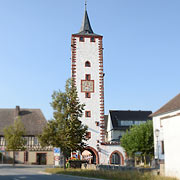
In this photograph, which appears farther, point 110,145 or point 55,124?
point 110,145

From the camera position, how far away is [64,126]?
2914cm

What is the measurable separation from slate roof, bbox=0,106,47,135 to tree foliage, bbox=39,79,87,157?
25.0 meters

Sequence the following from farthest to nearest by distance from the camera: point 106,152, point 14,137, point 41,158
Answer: point 41,158 < point 14,137 < point 106,152

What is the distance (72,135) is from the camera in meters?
29.0

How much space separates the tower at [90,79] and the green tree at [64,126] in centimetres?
1235

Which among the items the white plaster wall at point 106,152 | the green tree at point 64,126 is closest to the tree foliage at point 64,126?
the green tree at point 64,126

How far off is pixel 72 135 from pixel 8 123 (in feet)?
96.0

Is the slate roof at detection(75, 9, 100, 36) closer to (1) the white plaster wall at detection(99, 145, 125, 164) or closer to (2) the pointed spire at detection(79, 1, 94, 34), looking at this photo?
(2) the pointed spire at detection(79, 1, 94, 34)

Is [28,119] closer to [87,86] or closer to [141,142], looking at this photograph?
[87,86]

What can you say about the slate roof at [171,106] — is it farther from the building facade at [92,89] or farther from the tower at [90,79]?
the tower at [90,79]

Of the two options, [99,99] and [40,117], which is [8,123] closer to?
[40,117]

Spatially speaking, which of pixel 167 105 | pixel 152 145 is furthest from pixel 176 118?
pixel 152 145

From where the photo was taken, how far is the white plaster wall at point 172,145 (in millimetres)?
Answer: 17922

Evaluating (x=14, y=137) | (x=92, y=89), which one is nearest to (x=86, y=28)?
(x=92, y=89)
